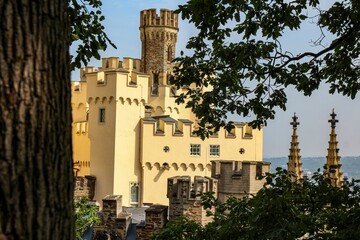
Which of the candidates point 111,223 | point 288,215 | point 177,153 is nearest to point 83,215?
point 111,223

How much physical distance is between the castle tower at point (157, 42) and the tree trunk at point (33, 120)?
61733 millimetres

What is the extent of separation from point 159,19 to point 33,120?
212 feet

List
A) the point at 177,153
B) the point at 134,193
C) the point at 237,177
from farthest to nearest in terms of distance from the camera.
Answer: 1. the point at 177,153
2. the point at 134,193
3. the point at 237,177

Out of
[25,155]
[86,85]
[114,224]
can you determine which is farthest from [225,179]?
[25,155]

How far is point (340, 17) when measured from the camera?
465 inches

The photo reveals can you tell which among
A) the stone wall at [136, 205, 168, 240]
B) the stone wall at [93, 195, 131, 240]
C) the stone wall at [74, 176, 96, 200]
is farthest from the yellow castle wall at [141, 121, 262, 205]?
the stone wall at [136, 205, 168, 240]

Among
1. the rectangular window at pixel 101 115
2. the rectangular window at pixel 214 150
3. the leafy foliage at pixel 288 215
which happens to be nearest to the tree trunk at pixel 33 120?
the leafy foliage at pixel 288 215

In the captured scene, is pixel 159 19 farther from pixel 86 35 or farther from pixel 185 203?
pixel 86 35

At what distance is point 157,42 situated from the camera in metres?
66.8

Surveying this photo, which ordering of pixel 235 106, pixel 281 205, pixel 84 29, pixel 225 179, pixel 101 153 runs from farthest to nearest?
pixel 101 153, pixel 225 179, pixel 235 106, pixel 84 29, pixel 281 205

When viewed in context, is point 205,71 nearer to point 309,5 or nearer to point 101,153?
point 309,5

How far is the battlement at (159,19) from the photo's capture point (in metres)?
67.2

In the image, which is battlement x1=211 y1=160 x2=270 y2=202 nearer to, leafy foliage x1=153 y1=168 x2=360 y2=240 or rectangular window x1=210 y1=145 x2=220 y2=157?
rectangular window x1=210 y1=145 x2=220 y2=157

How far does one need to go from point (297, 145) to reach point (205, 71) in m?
29.1
